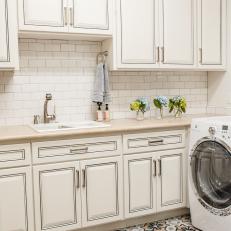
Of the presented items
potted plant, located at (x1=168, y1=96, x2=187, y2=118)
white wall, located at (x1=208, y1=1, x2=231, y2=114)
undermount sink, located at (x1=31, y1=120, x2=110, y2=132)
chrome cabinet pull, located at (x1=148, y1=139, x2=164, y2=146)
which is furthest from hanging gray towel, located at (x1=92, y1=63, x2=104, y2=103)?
white wall, located at (x1=208, y1=1, x2=231, y2=114)

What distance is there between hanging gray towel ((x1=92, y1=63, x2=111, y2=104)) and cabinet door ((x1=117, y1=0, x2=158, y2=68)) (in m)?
0.19

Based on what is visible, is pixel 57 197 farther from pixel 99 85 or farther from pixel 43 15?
pixel 43 15

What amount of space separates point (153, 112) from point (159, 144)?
732 millimetres

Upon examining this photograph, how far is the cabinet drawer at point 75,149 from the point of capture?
2.44 metres

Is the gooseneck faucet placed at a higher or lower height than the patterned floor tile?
higher

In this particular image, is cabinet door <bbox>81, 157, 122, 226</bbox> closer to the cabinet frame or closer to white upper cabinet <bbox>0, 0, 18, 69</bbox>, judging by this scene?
white upper cabinet <bbox>0, 0, 18, 69</bbox>

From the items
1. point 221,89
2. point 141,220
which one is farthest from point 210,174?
point 221,89

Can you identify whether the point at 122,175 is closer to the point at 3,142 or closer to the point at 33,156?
the point at 33,156

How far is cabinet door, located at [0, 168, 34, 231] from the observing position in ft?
7.70

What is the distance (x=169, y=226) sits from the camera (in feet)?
9.52

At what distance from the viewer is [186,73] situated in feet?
12.2

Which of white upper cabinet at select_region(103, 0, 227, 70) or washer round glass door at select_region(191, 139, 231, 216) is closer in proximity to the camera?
washer round glass door at select_region(191, 139, 231, 216)

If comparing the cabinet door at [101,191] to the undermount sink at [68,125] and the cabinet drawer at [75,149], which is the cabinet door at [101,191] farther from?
the undermount sink at [68,125]

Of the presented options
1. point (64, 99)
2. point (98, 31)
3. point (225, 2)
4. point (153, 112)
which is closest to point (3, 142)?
point (64, 99)
